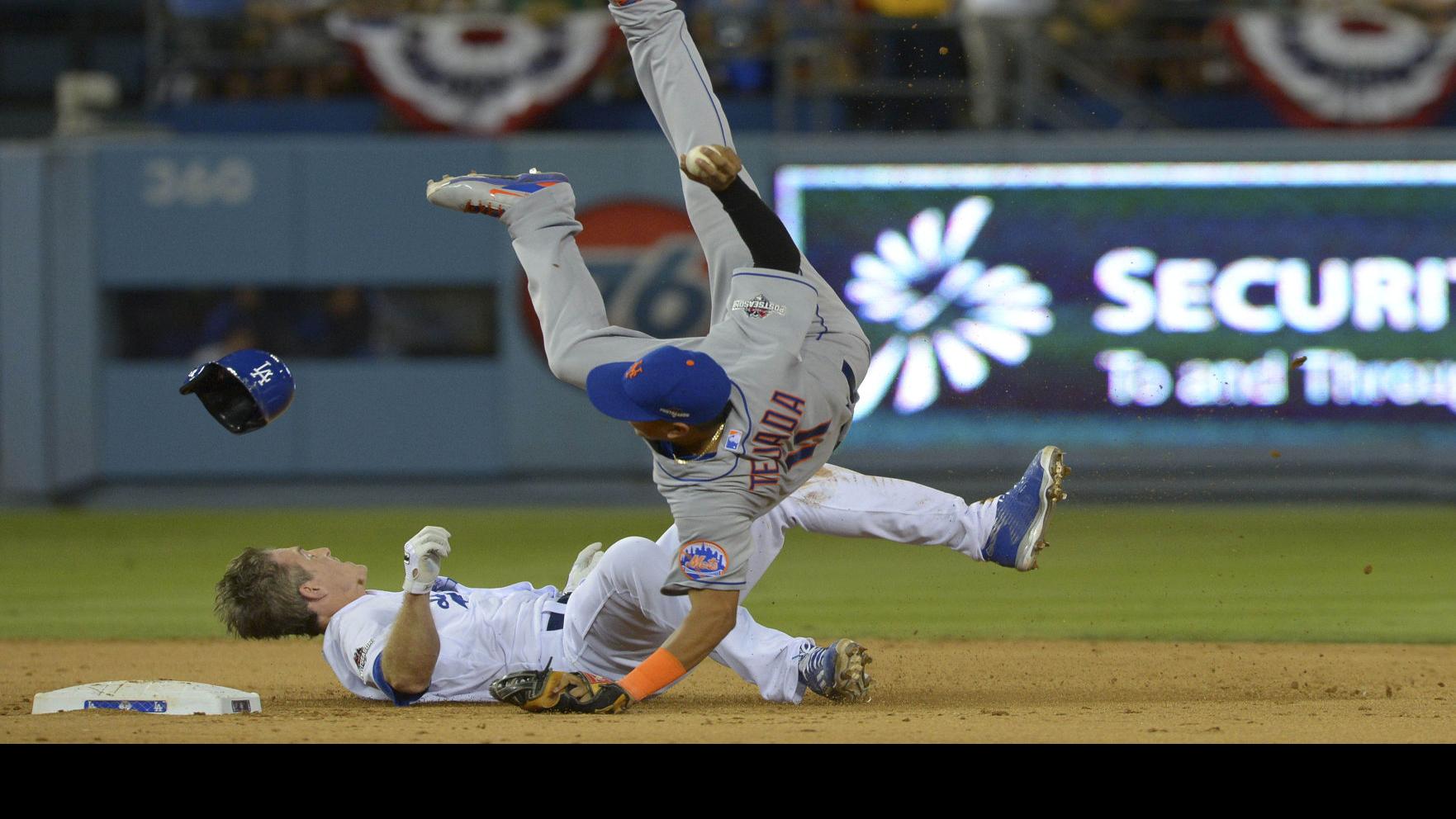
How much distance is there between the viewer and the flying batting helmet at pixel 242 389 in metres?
5.73

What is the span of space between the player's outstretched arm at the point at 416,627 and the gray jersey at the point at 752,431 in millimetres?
667

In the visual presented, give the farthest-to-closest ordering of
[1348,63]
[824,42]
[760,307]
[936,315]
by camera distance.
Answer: [1348,63] < [824,42] < [936,315] < [760,307]

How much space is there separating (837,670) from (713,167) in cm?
161

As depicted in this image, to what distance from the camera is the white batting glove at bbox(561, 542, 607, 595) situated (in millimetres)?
5906

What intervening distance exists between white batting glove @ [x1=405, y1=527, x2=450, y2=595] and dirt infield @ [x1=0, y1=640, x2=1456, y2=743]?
0.41 metres

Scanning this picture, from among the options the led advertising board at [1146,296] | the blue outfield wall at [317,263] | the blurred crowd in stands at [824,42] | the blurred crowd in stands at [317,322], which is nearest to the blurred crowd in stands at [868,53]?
the blurred crowd in stands at [824,42]

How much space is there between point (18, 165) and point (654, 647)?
11.2m

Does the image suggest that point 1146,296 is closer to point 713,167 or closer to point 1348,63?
point 1348,63

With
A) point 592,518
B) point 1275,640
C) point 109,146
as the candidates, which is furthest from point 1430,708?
point 109,146

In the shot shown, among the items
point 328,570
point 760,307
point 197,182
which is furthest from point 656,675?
point 197,182

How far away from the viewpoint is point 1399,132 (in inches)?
584

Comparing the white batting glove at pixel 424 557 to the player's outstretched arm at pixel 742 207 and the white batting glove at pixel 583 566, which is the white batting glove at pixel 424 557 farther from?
the player's outstretched arm at pixel 742 207

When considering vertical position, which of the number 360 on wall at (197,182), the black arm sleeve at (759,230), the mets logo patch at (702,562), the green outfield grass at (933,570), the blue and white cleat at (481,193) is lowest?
the green outfield grass at (933,570)

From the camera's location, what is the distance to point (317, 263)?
15.1 m
